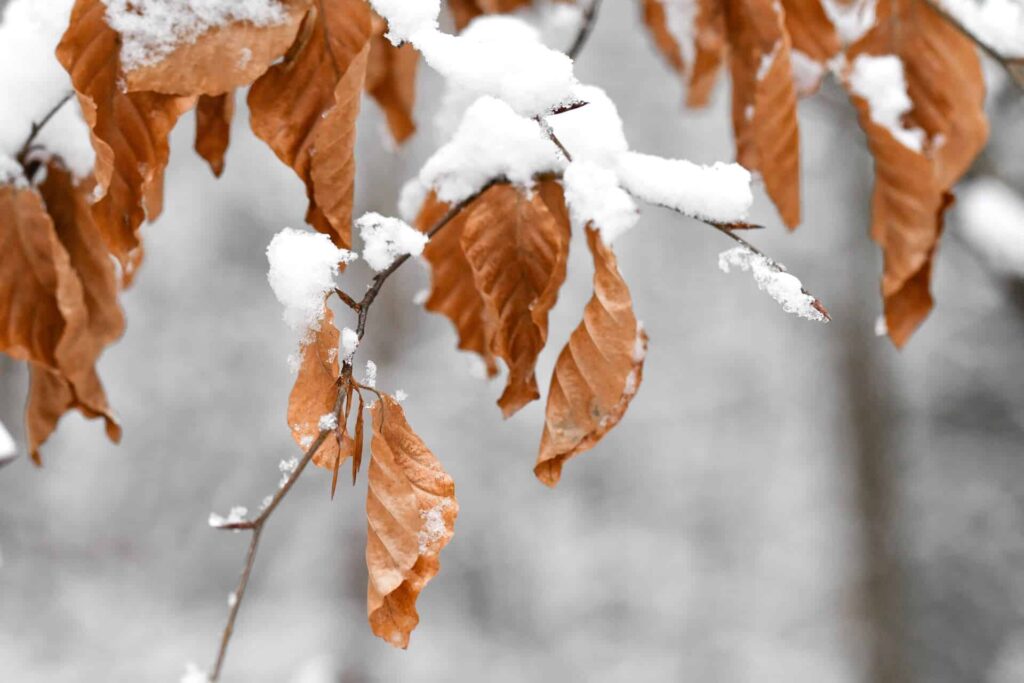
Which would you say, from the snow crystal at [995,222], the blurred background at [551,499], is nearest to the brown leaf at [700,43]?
the snow crystal at [995,222]

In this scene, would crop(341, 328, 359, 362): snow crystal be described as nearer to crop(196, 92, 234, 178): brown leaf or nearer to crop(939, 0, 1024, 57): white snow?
crop(196, 92, 234, 178): brown leaf

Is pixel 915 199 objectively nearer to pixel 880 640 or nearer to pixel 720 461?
pixel 880 640

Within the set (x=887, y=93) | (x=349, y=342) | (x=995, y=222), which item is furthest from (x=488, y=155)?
(x=995, y=222)

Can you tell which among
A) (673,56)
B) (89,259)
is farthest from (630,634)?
(89,259)

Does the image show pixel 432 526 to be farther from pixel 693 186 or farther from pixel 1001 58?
pixel 1001 58

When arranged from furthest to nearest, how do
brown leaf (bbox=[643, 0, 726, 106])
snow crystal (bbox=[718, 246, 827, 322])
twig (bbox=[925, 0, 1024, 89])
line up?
1. brown leaf (bbox=[643, 0, 726, 106])
2. twig (bbox=[925, 0, 1024, 89])
3. snow crystal (bbox=[718, 246, 827, 322])

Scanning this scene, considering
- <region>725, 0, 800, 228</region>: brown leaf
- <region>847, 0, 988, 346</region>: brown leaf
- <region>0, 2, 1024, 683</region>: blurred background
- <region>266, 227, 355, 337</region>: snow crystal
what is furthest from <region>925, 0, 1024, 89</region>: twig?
<region>0, 2, 1024, 683</region>: blurred background

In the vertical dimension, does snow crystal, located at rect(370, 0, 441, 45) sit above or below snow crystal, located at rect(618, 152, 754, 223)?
above
